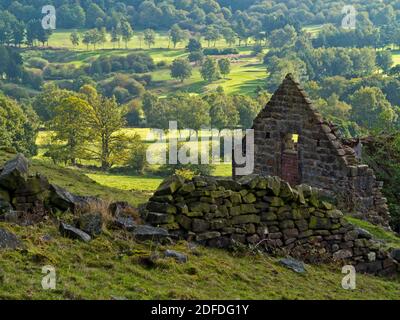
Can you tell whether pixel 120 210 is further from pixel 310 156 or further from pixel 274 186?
pixel 310 156

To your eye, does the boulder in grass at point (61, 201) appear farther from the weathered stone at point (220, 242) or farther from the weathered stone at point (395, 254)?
the weathered stone at point (395, 254)

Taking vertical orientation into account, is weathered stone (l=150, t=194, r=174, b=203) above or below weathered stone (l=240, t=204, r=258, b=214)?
above

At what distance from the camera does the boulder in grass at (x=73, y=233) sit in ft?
36.2

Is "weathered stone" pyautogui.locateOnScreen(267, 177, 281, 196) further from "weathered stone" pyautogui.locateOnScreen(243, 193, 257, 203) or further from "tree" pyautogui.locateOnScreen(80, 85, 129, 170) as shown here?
"tree" pyautogui.locateOnScreen(80, 85, 129, 170)

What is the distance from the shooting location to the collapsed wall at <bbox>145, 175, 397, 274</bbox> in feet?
39.6

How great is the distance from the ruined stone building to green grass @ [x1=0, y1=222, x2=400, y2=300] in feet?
24.1

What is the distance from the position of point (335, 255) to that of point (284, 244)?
100 cm

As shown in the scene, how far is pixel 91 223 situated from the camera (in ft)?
37.8

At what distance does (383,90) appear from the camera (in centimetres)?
17088

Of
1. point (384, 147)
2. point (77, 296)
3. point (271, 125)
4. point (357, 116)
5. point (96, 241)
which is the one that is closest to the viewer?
point (77, 296)

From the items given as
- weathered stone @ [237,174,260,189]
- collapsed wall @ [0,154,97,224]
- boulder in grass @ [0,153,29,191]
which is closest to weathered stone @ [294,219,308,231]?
weathered stone @ [237,174,260,189]

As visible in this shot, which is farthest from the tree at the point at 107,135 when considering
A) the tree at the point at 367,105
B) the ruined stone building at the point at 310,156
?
the ruined stone building at the point at 310,156

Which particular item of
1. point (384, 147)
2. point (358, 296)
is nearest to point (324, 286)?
point (358, 296)

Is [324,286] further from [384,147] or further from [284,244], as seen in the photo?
[384,147]
